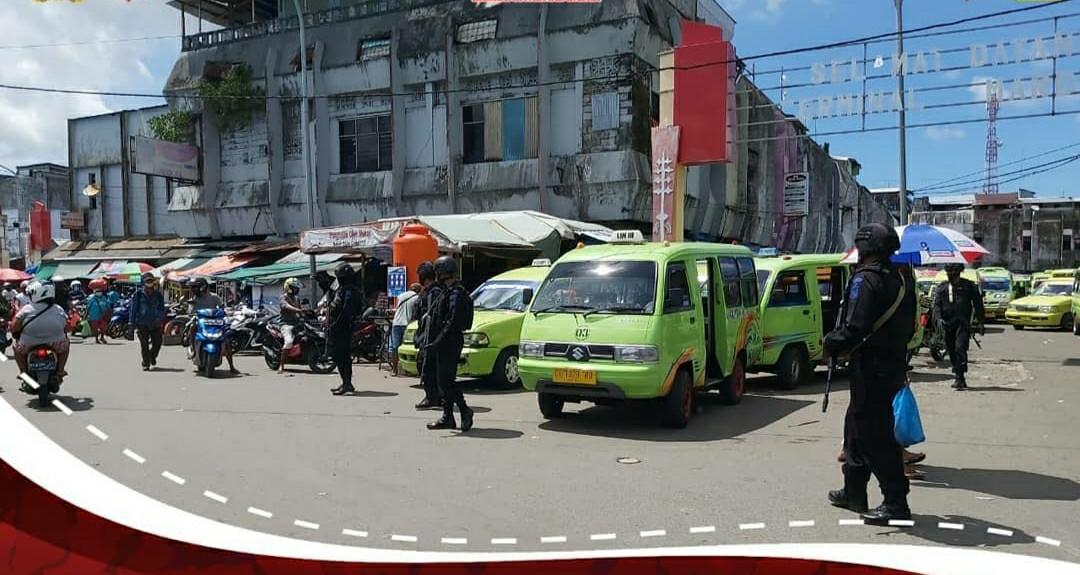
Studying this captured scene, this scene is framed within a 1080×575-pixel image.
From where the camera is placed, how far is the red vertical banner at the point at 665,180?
19000 millimetres

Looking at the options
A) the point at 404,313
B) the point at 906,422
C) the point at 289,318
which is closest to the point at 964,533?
the point at 906,422

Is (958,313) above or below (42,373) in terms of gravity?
below

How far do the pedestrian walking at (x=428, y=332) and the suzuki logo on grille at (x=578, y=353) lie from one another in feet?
4.51

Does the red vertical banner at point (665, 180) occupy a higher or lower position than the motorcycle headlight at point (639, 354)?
higher

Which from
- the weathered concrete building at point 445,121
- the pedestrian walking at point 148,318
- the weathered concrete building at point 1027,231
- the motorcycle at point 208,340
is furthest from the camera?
the weathered concrete building at point 1027,231

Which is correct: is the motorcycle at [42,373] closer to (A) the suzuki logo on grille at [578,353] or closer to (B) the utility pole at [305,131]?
(A) the suzuki logo on grille at [578,353]

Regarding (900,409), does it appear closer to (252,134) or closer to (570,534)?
(570,534)

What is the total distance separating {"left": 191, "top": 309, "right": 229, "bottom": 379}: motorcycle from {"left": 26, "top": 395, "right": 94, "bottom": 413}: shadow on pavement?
→ 9246 mm

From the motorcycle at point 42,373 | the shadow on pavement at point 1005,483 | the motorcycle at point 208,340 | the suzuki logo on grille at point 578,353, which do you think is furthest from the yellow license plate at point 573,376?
the motorcycle at point 208,340

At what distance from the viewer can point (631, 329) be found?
300 inches

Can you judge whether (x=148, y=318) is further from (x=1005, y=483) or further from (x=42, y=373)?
(x=1005, y=483)

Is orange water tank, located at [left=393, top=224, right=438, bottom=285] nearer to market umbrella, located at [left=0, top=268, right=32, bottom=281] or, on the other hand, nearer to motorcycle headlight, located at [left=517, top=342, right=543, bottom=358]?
motorcycle headlight, located at [left=517, top=342, right=543, bottom=358]

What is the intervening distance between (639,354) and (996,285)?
25.0m

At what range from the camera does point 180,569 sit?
2.33 metres
